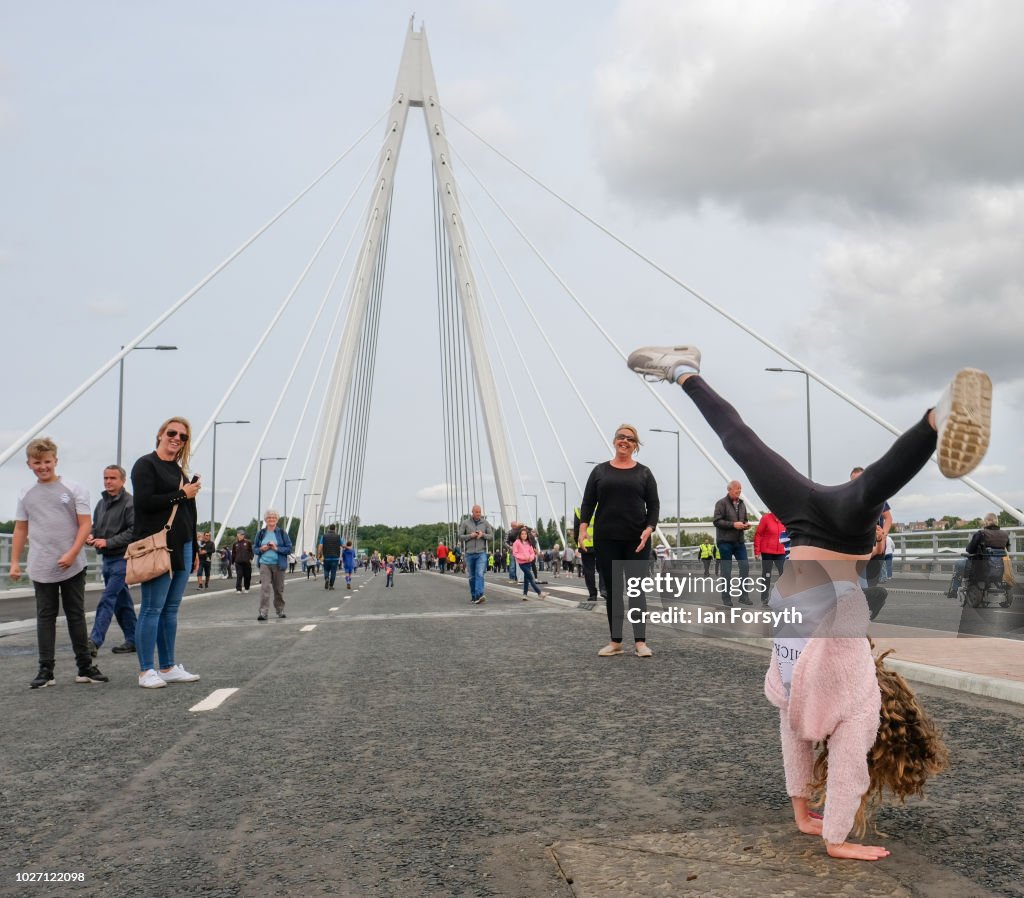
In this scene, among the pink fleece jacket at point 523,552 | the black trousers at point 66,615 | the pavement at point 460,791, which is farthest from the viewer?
the pink fleece jacket at point 523,552

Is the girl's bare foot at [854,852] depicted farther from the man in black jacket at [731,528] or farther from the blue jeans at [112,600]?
A: the man in black jacket at [731,528]

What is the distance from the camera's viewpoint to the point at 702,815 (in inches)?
143

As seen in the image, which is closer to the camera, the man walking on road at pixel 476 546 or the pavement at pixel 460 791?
the pavement at pixel 460 791

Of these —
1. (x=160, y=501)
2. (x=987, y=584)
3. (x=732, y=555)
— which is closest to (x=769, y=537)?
(x=732, y=555)

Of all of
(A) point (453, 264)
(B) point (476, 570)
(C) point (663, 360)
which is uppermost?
(A) point (453, 264)

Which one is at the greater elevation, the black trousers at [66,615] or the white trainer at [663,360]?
the white trainer at [663,360]

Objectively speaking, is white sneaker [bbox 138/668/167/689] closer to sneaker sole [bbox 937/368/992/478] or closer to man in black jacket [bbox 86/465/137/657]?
man in black jacket [bbox 86/465/137/657]

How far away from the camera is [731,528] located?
588 inches

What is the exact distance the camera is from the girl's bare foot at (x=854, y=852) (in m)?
3.09

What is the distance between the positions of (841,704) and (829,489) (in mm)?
628

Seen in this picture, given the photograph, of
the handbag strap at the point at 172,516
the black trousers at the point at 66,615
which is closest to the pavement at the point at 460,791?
the black trousers at the point at 66,615

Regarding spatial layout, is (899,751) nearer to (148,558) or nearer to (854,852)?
(854,852)

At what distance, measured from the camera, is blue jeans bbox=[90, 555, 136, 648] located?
9539mm

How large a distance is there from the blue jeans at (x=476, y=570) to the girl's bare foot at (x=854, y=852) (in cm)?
1602
